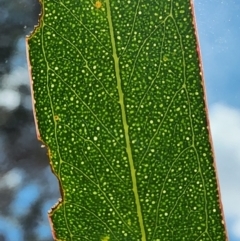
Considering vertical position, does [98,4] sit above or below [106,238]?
above

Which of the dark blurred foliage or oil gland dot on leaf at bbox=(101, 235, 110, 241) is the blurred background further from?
oil gland dot on leaf at bbox=(101, 235, 110, 241)

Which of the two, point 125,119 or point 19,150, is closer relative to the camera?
point 125,119

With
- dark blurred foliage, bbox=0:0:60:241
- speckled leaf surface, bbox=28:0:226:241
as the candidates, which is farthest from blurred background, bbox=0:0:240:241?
speckled leaf surface, bbox=28:0:226:241

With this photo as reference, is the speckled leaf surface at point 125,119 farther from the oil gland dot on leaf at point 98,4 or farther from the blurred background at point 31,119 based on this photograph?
the blurred background at point 31,119

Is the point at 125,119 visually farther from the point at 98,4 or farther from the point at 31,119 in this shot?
the point at 31,119

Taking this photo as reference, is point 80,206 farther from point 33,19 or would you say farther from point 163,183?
point 33,19

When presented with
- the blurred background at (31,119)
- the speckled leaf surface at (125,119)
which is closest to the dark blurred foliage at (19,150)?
the blurred background at (31,119)

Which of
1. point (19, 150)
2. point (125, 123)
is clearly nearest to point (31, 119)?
point (19, 150)
